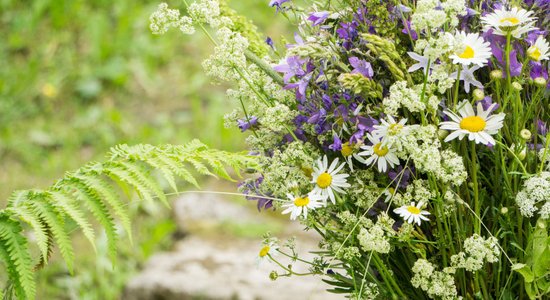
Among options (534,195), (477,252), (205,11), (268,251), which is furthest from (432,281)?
(205,11)

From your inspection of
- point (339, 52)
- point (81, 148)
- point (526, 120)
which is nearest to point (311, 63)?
point (339, 52)

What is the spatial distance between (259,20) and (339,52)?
3.89 metres

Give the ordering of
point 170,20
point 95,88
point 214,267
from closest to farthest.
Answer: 1. point 170,20
2. point 214,267
3. point 95,88

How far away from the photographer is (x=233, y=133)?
4.09 meters

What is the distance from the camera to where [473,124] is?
116cm

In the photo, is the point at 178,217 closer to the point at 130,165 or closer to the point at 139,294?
the point at 139,294

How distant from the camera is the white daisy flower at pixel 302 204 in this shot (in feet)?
3.98

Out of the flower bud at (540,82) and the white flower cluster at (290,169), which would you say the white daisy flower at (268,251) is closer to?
the white flower cluster at (290,169)

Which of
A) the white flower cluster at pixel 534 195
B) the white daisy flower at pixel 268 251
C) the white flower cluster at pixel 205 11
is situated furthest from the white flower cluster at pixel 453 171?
the white flower cluster at pixel 205 11

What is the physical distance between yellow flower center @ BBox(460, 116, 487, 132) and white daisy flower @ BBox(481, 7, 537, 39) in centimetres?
14

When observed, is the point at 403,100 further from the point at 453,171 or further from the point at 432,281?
the point at 432,281

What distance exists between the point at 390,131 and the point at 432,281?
10.0 inches

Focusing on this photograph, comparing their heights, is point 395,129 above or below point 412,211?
above

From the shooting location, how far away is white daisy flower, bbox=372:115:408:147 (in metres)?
1.13
